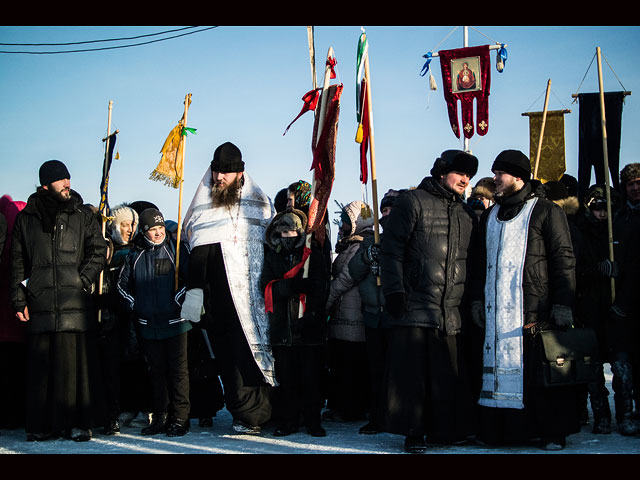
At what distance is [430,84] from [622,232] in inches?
229

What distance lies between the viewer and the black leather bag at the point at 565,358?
538 centimetres

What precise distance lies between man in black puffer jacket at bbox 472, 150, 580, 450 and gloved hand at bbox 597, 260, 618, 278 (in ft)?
2.57

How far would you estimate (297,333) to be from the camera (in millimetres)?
6504

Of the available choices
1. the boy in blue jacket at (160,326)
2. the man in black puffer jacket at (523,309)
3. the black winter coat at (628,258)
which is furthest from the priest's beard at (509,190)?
the boy in blue jacket at (160,326)

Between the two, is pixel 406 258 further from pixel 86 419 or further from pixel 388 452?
pixel 86 419

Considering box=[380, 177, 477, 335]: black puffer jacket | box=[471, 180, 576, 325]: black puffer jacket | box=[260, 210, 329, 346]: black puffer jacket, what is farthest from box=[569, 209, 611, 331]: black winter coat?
box=[260, 210, 329, 346]: black puffer jacket

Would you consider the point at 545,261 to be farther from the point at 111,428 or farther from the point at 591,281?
the point at 111,428

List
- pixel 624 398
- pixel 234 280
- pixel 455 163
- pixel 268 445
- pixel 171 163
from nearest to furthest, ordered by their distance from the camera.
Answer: pixel 455 163 < pixel 268 445 < pixel 624 398 < pixel 234 280 < pixel 171 163

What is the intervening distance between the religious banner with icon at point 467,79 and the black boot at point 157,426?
7082 mm

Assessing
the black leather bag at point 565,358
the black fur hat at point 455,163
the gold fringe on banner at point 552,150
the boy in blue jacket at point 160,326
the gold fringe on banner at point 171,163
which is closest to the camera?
the black leather bag at point 565,358

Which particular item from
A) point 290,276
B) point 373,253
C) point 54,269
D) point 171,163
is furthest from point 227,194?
point 54,269

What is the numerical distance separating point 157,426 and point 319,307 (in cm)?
167

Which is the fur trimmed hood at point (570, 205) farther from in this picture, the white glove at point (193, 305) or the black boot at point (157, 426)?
the black boot at point (157, 426)

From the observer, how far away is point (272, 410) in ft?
21.8
